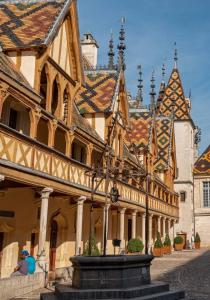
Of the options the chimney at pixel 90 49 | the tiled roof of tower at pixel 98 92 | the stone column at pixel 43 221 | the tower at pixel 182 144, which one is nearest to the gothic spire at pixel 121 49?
the tiled roof of tower at pixel 98 92

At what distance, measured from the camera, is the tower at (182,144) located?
4316cm

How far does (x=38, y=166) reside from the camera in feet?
39.8

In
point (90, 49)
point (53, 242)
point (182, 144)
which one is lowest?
point (53, 242)

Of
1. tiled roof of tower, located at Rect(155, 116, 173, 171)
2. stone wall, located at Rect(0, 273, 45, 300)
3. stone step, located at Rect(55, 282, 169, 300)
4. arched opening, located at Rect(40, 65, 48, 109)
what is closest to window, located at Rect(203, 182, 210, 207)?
tiled roof of tower, located at Rect(155, 116, 173, 171)

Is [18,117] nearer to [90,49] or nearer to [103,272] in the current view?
[103,272]

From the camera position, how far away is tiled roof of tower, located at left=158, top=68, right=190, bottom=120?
46.0 meters

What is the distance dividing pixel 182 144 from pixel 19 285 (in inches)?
1448

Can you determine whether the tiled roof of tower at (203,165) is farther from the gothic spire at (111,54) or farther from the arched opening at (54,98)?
the arched opening at (54,98)

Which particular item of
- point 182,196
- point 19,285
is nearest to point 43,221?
point 19,285

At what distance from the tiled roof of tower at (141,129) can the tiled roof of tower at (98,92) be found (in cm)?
712

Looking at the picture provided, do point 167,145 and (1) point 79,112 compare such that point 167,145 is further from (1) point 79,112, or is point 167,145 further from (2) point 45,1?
(2) point 45,1

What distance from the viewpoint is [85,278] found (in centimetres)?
843

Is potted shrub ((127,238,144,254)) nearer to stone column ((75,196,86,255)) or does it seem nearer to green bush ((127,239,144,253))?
green bush ((127,239,144,253))

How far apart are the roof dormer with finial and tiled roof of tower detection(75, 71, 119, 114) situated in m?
23.7
